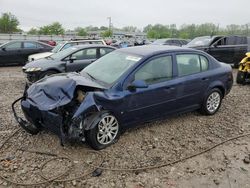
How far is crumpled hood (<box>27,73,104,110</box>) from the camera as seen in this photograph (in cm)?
420

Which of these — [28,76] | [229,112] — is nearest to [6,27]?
[28,76]

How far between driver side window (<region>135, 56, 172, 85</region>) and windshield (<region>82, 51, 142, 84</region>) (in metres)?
0.22

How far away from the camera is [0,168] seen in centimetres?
389

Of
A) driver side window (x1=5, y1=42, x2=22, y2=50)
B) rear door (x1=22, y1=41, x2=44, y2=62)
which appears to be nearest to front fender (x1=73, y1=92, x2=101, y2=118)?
rear door (x1=22, y1=41, x2=44, y2=62)

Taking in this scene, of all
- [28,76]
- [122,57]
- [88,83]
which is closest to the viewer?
[88,83]

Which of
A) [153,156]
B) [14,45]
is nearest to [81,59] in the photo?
[153,156]

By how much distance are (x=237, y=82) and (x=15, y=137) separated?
7.68m

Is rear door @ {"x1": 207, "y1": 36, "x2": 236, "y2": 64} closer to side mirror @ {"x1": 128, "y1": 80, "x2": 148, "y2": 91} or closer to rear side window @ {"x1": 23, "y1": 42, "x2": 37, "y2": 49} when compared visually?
rear side window @ {"x1": 23, "y1": 42, "x2": 37, "y2": 49}

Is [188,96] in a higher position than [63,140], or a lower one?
higher

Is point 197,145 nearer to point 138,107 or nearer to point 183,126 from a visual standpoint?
point 183,126

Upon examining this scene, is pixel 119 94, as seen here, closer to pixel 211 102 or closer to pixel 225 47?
pixel 211 102

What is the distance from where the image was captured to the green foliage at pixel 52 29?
80944 millimetres

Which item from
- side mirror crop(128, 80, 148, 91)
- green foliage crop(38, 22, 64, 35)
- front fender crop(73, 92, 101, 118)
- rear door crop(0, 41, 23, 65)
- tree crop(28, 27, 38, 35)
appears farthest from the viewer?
tree crop(28, 27, 38, 35)

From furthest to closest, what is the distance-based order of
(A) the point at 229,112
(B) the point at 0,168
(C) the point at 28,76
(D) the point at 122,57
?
(C) the point at 28,76, (A) the point at 229,112, (D) the point at 122,57, (B) the point at 0,168
